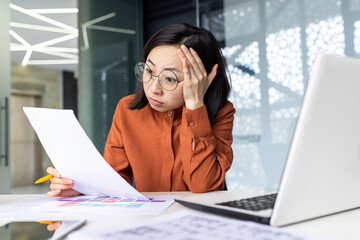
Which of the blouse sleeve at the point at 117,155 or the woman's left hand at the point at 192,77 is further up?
the woman's left hand at the point at 192,77

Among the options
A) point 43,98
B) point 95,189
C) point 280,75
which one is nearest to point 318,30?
point 280,75

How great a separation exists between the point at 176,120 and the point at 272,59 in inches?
74.7

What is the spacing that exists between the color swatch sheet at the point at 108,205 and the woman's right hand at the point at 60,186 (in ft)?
0.09

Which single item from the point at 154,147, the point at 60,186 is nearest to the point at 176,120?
the point at 154,147

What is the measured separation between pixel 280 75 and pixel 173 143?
6.15ft

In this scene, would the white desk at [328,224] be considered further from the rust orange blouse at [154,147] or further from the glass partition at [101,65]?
the glass partition at [101,65]

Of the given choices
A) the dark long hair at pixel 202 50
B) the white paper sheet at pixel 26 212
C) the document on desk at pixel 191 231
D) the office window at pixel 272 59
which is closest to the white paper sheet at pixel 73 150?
the white paper sheet at pixel 26 212

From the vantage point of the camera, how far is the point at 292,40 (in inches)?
115

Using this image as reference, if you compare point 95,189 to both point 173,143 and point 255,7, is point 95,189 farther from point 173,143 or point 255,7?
point 255,7

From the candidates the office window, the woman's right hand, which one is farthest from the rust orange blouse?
the office window

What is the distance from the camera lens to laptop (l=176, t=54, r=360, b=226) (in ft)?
1.65

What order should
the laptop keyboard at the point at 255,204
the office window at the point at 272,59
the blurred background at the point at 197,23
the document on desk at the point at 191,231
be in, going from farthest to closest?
the blurred background at the point at 197,23 → the office window at the point at 272,59 → the laptop keyboard at the point at 255,204 → the document on desk at the point at 191,231

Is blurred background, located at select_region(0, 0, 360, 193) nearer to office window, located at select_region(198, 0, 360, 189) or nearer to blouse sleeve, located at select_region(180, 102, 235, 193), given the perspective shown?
office window, located at select_region(198, 0, 360, 189)

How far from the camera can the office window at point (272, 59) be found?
2.76 m
